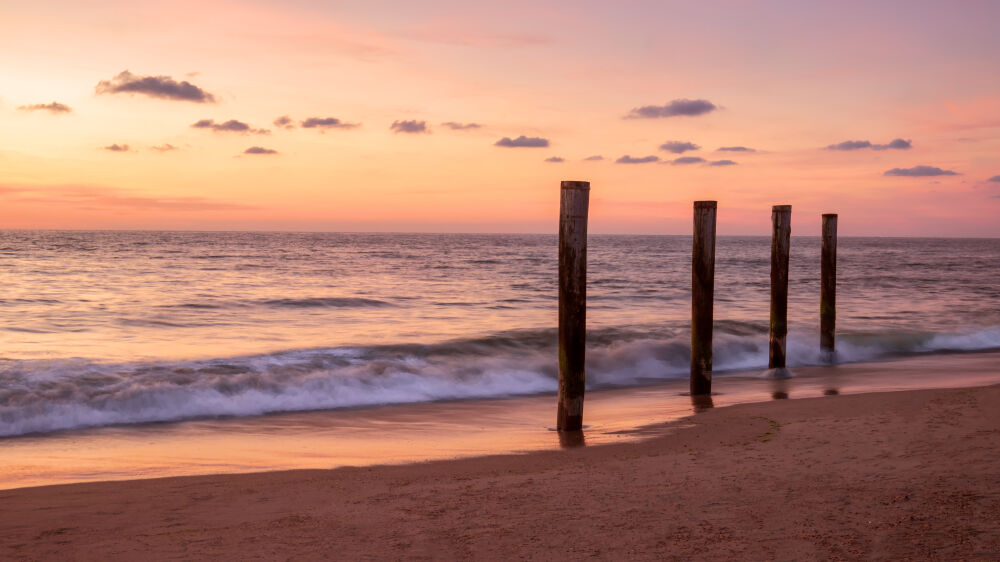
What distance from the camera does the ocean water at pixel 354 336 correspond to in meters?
11.3

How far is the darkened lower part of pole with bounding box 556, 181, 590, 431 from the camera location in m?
8.40

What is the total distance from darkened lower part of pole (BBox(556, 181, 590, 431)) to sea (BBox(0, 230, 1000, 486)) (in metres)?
3.46

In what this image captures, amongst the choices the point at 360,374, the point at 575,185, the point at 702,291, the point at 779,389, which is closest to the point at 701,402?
the point at 702,291

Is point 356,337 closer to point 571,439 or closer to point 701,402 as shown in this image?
point 701,402

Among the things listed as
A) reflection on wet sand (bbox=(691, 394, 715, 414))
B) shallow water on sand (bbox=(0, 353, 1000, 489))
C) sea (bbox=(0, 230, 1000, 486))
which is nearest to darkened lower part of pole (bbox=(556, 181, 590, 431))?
shallow water on sand (bbox=(0, 353, 1000, 489))

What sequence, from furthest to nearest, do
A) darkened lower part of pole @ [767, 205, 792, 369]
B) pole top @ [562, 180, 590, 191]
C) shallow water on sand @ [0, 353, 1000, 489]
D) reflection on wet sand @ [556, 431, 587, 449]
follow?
darkened lower part of pole @ [767, 205, 792, 369], pole top @ [562, 180, 590, 191], reflection on wet sand @ [556, 431, 587, 449], shallow water on sand @ [0, 353, 1000, 489]

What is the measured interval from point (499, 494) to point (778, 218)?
924 cm

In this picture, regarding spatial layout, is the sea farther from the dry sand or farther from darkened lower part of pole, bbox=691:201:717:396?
the dry sand

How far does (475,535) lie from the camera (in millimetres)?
4633

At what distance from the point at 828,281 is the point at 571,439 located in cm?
867

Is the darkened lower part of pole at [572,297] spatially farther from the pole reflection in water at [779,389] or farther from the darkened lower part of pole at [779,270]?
the darkened lower part of pole at [779,270]

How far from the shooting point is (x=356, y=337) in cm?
1756

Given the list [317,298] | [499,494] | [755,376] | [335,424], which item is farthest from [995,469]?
[317,298]

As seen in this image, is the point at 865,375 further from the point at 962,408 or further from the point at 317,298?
the point at 317,298
